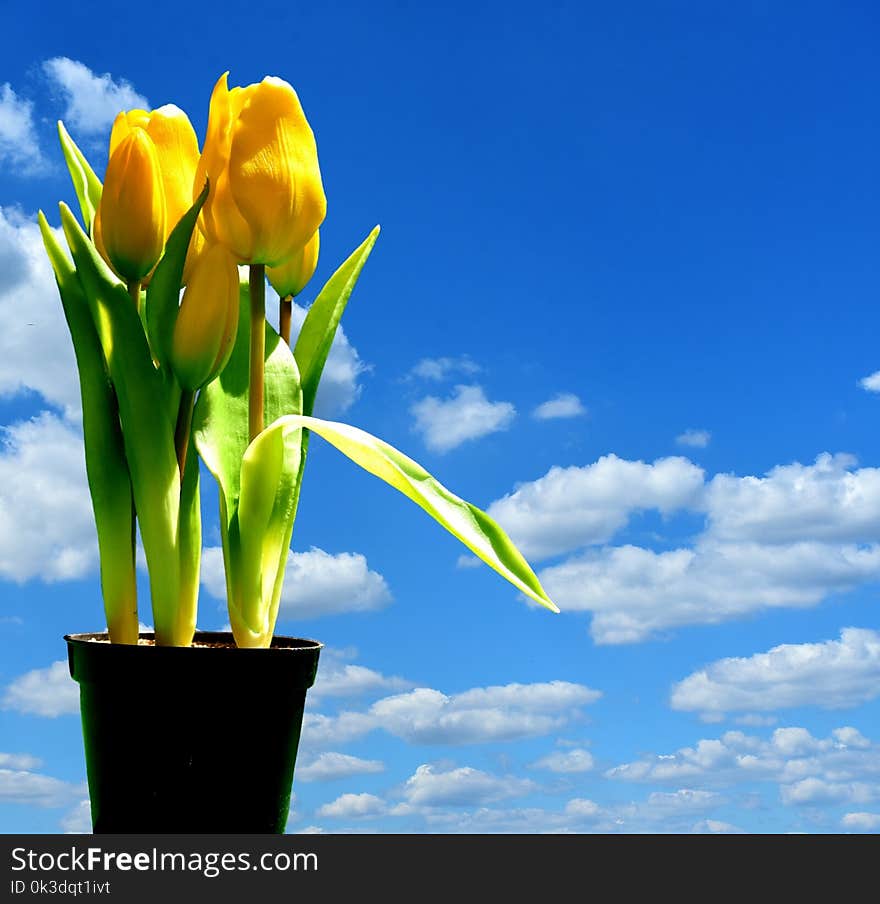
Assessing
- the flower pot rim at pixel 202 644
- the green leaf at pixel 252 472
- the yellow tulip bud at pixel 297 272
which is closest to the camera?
the flower pot rim at pixel 202 644

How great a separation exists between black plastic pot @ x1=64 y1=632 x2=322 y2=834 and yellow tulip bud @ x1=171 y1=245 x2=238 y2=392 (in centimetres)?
28

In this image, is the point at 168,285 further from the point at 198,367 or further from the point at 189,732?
the point at 189,732

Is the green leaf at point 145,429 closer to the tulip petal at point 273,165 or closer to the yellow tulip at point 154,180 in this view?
the yellow tulip at point 154,180

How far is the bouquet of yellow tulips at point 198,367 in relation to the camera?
3.43 ft

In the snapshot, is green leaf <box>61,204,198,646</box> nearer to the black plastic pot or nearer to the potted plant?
the potted plant

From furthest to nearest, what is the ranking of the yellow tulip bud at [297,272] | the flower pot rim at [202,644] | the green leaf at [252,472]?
the yellow tulip bud at [297,272]
the green leaf at [252,472]
the flower pot rim at [202,644]

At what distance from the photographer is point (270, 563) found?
113 centimetres

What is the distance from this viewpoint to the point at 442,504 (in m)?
1.01

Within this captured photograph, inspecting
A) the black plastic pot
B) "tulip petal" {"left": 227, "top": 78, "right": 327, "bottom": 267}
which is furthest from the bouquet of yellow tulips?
the black plastic pot

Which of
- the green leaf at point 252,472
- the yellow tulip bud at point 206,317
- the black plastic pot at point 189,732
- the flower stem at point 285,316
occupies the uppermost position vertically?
the flower stem at point 285,316

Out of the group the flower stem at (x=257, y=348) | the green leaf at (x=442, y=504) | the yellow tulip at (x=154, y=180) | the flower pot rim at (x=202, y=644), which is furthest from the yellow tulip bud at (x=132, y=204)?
the flower pot rim at (x=202, y=644)

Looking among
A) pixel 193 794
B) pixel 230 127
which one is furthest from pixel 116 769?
pixel 230 127
